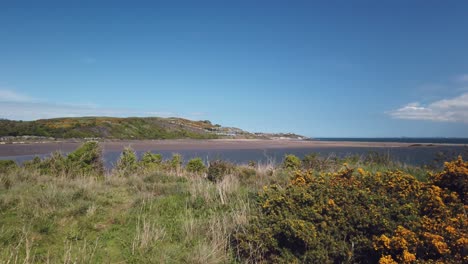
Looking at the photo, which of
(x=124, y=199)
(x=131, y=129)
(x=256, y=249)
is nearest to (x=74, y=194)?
(x=124, y=199)

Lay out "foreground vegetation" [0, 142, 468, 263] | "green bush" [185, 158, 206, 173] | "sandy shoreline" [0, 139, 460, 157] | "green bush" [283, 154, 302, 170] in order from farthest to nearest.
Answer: "sandy shoreline" [0, 139, 460, 157], "green bush" [185, 158, 206, 173], "green bush" [283, 154, 302, 170], "foreground vegetation" [0, 142, 468, 263]

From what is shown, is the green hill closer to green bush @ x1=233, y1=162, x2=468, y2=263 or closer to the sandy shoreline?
the sandy shoreline

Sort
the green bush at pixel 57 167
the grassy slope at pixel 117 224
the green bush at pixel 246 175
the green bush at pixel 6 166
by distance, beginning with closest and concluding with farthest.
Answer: the grassy slope at pixel 117 224
the green bush at pixel 246 175
the green bush at pixel 6 166
the green bush at pixel 57 167

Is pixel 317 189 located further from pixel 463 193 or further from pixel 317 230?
pixel 463 193

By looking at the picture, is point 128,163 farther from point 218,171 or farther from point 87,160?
point 218,171

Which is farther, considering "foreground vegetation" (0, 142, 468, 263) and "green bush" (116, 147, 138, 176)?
"green bush" (116, 147, 138, 176)

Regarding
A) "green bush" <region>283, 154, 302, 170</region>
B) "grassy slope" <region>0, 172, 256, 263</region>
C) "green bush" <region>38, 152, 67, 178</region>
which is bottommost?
"grassy slope" <region>0, 172, 256, 263</region>

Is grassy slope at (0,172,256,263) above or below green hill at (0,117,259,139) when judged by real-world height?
below

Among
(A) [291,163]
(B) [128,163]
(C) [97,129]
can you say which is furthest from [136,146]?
(A) [291,163]

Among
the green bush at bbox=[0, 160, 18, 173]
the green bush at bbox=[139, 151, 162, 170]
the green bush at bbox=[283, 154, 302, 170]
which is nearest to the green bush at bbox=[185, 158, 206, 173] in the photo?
the green bush at bbox=[139, 151, 162, 170]

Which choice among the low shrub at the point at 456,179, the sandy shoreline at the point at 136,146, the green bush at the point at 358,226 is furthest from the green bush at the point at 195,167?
the sandy shoreline at the point at 136,146

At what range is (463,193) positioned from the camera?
5.26m

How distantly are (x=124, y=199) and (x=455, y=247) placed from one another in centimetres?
722

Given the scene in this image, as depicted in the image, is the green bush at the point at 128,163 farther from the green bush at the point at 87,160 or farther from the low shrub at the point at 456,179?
the low shrub at the point at 456,179
